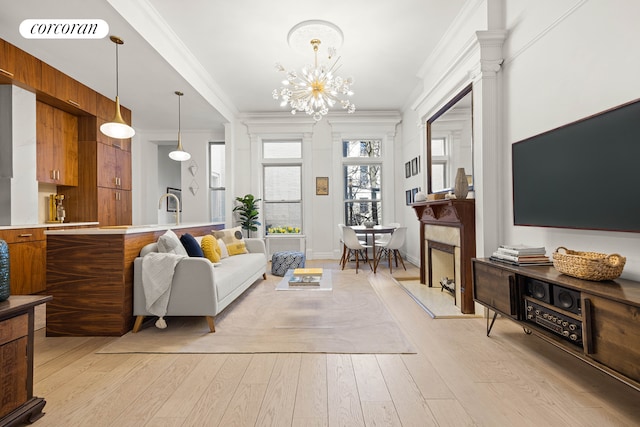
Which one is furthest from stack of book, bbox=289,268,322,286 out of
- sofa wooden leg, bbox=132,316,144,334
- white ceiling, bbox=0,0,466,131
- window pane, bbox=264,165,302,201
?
window pane, bbox=264,165,302,201

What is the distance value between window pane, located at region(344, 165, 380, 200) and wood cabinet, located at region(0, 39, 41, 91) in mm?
5060

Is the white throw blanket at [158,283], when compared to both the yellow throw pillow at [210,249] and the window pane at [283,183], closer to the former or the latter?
the yellow throw pillow at [210,249]

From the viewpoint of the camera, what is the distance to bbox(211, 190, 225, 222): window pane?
743 centimetres

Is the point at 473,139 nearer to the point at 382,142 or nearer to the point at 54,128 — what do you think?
the point at 382,142

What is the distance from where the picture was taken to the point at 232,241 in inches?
181

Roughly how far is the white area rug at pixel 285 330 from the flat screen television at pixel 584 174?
1.41 m

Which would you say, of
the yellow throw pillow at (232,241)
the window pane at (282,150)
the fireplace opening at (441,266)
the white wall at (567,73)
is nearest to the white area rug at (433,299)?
the fireplace opening at (441,266)

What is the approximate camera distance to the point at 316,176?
693 cm

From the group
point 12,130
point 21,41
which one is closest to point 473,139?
point 21,41

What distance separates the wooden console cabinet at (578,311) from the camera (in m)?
1.50

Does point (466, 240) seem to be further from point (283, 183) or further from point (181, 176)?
point (181, 176)

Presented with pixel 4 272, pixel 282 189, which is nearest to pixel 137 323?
pixel 4 272

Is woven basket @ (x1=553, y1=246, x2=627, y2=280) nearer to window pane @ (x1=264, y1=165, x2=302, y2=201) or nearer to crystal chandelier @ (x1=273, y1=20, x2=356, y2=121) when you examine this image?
crystal chandelier @ (x1=273, y1=20, x2=356, y2=121)

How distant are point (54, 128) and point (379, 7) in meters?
4.64
